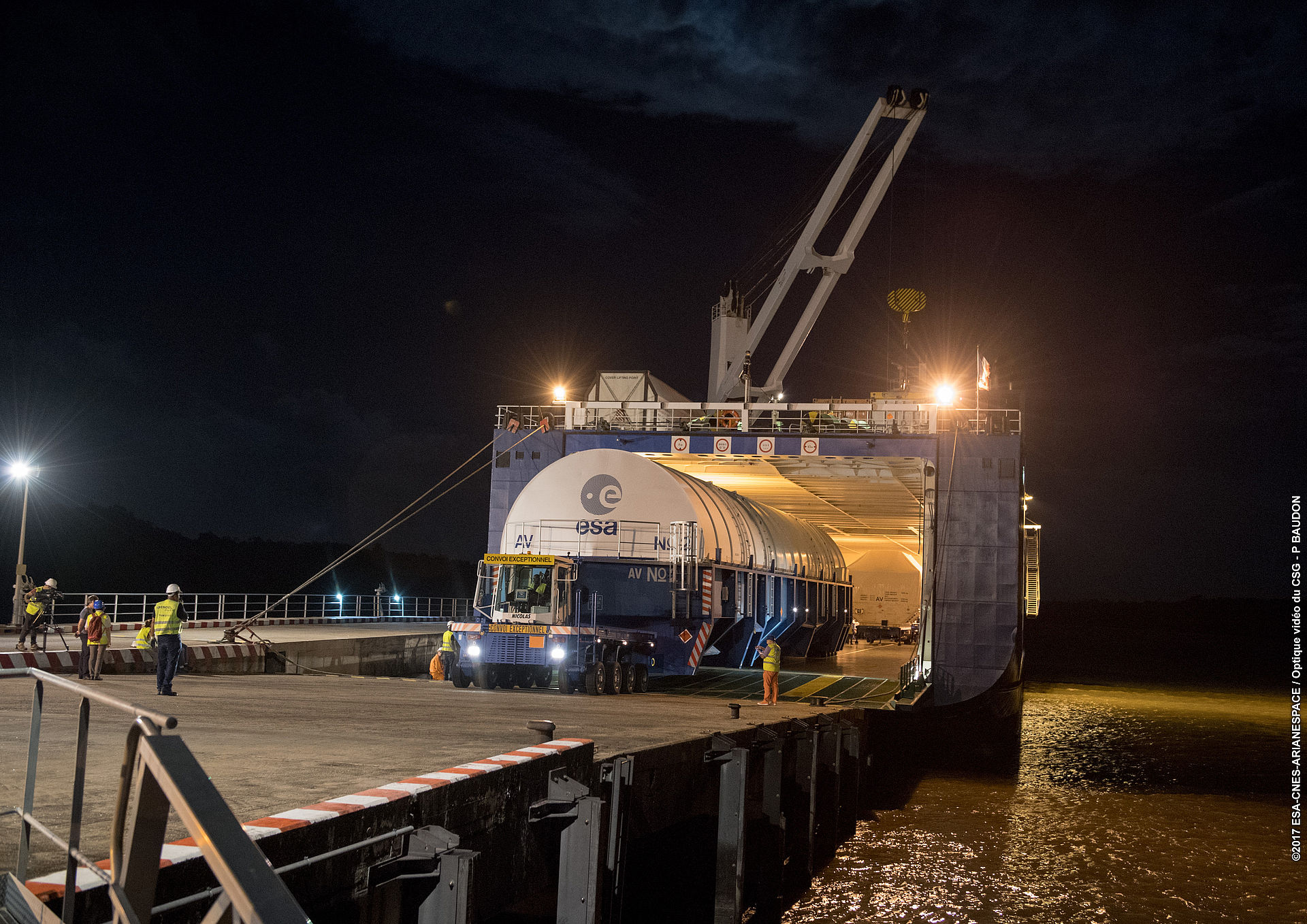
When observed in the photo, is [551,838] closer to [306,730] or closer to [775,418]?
[306,730]

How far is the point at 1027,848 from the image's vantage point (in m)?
16.2

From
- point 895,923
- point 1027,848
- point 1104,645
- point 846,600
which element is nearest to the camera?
point 895,923

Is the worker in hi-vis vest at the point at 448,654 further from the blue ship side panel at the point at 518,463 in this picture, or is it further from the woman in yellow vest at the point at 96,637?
the woman in yellow vest at the point at 96,637

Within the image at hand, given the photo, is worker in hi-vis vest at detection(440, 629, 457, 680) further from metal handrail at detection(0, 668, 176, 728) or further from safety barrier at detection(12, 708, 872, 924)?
metal handrail at detection(0, 668, 176, 728)

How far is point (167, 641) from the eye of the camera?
1518cm

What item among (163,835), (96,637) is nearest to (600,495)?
(96,637)

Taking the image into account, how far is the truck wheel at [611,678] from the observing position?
19.7m

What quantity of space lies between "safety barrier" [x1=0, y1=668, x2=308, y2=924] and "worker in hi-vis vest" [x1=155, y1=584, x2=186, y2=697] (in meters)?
11.8

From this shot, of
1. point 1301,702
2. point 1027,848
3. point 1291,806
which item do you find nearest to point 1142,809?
point 1291,806

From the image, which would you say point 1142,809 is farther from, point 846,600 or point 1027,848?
point 846,600

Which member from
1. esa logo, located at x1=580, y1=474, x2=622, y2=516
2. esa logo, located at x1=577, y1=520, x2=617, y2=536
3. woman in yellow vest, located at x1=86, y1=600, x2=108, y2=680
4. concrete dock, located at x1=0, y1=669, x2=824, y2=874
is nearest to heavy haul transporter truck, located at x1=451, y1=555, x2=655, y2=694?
concrete dock, located at x1=0, y1=669, x2=824, y2=874

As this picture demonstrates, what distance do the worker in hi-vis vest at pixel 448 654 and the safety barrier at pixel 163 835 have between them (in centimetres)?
1801

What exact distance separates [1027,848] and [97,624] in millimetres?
14866

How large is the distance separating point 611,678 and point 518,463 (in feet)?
29.0
